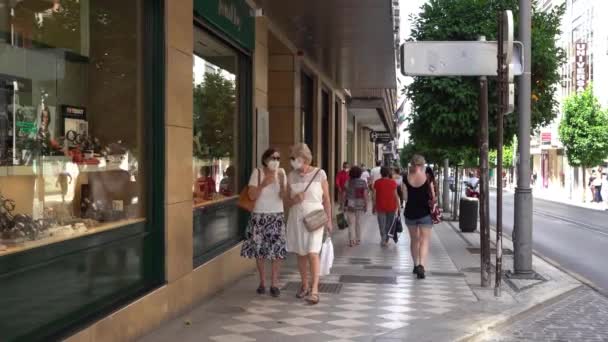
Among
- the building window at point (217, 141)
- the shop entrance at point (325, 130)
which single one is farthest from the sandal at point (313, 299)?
the shop entrance at point (325, 130)

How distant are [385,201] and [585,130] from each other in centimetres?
2655

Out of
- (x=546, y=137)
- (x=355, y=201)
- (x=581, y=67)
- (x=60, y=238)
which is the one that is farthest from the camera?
(x=546, y=137)

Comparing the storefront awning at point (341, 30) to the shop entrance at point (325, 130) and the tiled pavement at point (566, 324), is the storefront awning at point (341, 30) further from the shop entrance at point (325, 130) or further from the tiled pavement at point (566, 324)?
the tiled pavement at point (566, 324)

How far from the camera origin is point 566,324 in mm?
7258

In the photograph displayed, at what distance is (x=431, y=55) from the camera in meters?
8.55

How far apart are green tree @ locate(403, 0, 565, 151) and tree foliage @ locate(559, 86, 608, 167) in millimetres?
24373

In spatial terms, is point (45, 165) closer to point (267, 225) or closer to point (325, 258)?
point (267, 225)

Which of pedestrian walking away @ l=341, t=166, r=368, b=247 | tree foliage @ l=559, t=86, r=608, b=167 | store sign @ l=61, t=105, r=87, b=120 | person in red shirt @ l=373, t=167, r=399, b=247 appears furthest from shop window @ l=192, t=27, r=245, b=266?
tree foliage @ l=559, t=86, r=608, b=167

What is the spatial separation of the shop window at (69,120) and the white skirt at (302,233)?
1.92 meters

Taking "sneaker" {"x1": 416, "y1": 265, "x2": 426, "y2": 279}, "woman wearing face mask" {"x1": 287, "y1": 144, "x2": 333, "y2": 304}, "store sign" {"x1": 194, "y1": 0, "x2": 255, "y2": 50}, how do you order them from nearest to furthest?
"woman wearing face mask" {"x1": 287, "y1": 144, "x2": 333, "y2": 304}, "store sign" {"x1": 194, "y1": 0, "x2": 255, "y2": 50}, "sneaker" {"x1": 416, "y1": 265, "x2": 426, "y2": 279}

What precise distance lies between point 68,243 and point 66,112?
130 cm

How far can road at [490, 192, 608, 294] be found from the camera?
1161 cm

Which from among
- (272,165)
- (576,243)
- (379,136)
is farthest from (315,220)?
(379,136)

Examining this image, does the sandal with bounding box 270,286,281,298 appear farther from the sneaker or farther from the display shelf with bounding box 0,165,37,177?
the display shelf with bounding box 0,165,37,177
